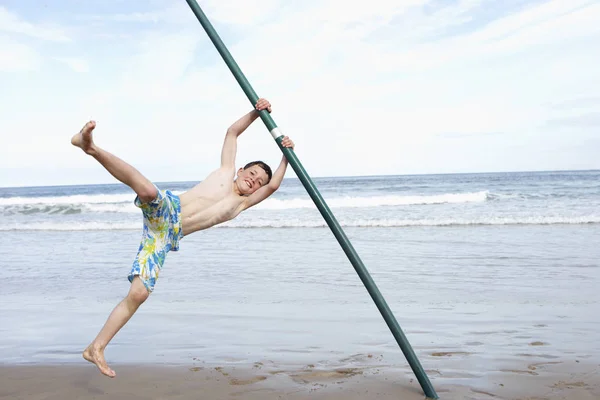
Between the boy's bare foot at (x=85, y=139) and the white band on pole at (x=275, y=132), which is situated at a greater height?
the boy's bare foot at (x=85, y=139)

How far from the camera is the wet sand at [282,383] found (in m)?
4.11

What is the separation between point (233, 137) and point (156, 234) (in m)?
0.91

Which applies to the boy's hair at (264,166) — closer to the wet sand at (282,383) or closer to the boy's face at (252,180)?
the boy's face at (252,180)

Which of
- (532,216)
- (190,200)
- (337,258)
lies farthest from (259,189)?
(532,216)

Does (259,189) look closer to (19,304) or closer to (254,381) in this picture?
(254,381)

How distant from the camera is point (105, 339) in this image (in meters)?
3.91

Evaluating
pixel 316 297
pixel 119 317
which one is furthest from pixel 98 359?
pixel 316 297

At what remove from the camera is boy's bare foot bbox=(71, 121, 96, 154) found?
3.45 m

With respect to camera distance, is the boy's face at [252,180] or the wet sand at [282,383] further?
the boy's face at [252,180]

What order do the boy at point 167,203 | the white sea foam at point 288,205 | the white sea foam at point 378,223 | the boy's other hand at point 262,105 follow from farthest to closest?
the white sea foam at point 288,205, the white sea foam at point 378,223, the boy's other hand at point 262,105, the boy at point 167,203

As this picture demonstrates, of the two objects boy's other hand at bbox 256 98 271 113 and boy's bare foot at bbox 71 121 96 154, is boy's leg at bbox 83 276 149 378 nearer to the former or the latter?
boy's bare foot at bbox 71 121 96 154

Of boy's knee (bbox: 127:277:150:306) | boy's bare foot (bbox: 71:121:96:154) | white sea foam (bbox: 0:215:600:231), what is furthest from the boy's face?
white sea foam (bbox: 0:215:600:231)

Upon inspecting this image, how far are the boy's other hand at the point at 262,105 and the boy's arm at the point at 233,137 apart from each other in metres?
0.21

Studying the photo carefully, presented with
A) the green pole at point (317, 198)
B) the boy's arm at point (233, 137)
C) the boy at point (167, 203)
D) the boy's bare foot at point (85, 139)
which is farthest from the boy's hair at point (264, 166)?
the boy's bare foot at point (85, 139)
